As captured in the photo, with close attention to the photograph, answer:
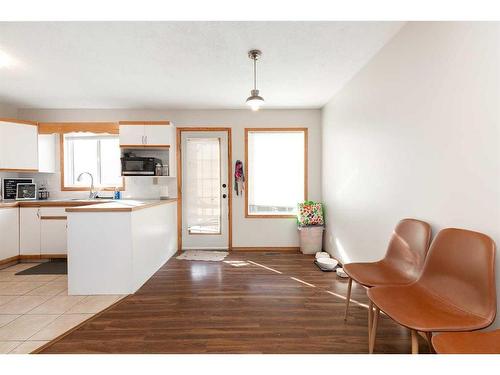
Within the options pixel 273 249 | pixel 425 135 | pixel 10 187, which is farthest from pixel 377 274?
pixel 10 187

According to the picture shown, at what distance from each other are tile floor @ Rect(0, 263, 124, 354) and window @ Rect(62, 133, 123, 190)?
1.70m

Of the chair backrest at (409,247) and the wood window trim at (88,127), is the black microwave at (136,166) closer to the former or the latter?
the wood window trim at (88,127)

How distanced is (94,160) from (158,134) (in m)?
1.37

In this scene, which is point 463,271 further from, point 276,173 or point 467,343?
point 276,173

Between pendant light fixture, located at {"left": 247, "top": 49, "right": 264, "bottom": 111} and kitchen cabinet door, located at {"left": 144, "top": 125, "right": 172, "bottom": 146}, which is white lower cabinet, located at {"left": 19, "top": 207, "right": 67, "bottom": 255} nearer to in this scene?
kitchen cabinet door, located at {"left": 144, "top": 125, "right": 172, "bottom": 146}

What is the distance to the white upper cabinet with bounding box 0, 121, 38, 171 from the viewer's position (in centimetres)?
356

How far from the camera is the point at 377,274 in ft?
6.09

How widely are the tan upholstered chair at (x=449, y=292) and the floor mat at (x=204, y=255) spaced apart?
256 cm

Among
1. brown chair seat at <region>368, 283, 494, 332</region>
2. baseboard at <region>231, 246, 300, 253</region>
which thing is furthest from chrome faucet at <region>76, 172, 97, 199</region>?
brown chair seat at <region>368, 283, 494, 332</region>

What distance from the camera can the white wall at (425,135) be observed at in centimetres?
134

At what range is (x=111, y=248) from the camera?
250 cm

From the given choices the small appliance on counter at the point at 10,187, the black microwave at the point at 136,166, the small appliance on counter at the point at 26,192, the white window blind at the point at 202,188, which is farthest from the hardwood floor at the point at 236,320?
the small appliance on counter at the point at 10,187
